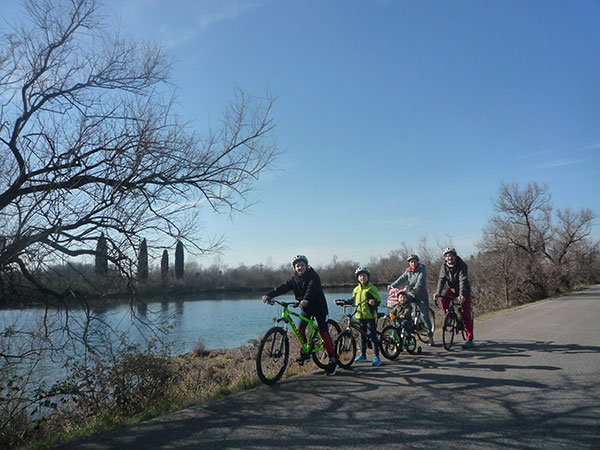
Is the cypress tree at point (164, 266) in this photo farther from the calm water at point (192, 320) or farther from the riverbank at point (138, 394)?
the riverbank at point (138, 394)

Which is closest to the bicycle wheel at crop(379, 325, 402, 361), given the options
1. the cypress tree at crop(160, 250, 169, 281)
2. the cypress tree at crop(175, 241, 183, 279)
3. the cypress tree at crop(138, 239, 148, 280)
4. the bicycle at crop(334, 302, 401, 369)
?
the bicycle at crop(334, 302, 401, 369)

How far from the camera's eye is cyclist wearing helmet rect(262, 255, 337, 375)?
6.87 metres

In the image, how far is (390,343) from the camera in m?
7.90

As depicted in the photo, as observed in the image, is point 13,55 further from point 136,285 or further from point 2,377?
point 2,377

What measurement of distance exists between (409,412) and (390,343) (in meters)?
3.11

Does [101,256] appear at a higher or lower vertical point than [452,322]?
higher

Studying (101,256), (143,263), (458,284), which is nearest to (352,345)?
(458,284)

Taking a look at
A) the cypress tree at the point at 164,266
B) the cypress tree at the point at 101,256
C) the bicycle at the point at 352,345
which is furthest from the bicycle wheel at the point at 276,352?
the cypress tree at the point at 101,256

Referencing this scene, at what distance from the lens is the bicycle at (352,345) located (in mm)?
7412

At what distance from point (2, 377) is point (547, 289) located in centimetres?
3096

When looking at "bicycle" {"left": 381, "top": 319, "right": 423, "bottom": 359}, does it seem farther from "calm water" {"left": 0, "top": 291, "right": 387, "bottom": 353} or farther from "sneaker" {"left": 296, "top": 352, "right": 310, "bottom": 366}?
"calm water" {"left": 0, "top": 291, "right": 387, "bottom": 353}

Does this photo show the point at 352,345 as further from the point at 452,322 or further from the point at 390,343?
the point at 452,322

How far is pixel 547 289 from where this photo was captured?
29.3 m

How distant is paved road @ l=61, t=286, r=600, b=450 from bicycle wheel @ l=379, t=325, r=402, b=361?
32 cm
